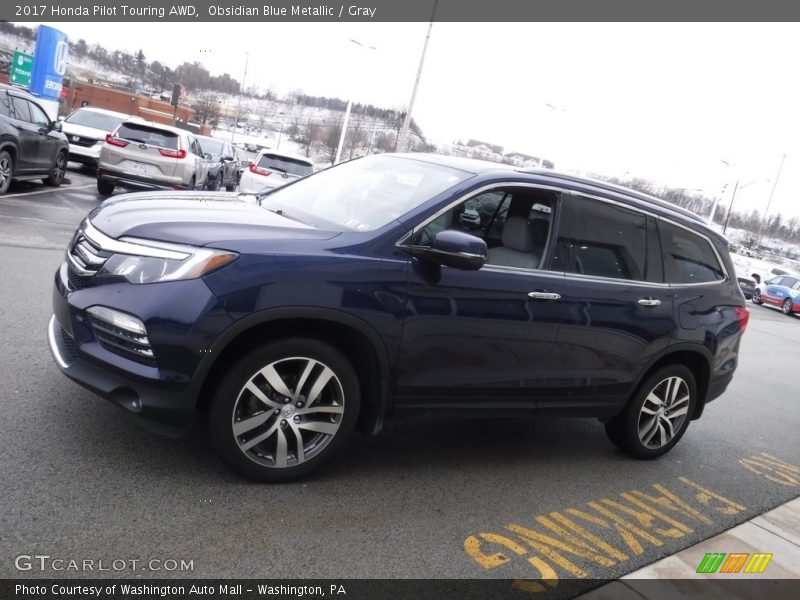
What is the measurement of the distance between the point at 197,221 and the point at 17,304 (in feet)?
10.9

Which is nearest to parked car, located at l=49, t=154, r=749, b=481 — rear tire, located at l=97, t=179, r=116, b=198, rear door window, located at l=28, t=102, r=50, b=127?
rear door window, located at l=28, t=102, r=50, b=127

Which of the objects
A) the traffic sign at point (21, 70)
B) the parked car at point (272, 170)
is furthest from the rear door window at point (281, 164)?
the traffic sign at point (21, 70)

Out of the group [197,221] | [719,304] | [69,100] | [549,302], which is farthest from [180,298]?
[69,100]

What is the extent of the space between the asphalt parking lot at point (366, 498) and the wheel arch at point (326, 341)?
0.49 meters

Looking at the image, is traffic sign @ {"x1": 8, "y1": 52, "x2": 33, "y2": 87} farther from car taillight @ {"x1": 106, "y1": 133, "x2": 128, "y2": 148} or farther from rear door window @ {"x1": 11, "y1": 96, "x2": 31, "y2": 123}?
rear door window @ {"x1": 11, "y1": 96, "x2": 31, "y2": 123}

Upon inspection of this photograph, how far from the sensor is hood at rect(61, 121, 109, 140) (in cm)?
1969

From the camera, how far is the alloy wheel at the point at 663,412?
5.23m

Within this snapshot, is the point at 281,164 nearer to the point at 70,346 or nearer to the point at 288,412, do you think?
the point at 70,346

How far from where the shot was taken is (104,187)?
50.2 feet

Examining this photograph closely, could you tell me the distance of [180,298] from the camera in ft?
10.9

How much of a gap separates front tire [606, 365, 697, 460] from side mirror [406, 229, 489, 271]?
2.04 m

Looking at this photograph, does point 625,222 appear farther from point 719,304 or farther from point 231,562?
point 231,562

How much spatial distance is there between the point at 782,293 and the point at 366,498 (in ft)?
103

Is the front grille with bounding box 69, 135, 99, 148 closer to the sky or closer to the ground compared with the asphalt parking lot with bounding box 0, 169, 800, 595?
closer to the sky
